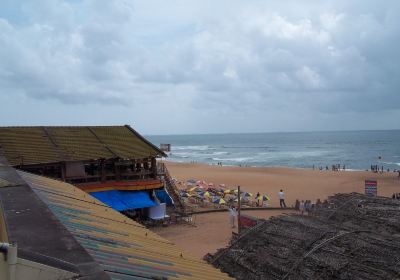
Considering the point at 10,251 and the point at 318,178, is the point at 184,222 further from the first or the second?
the point at 318,178

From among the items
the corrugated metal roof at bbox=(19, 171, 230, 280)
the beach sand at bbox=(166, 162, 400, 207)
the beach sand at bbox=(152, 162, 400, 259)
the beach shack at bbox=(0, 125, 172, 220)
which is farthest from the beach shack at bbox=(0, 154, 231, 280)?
the beach sand at bbox=(166, 162, 400, 207)

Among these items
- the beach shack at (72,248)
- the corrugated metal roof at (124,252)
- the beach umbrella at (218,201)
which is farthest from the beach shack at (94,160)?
the corrugated metal roof at (124,252)

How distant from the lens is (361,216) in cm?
1619

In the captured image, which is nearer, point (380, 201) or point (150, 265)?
point (150, 265)

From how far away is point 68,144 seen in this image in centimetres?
2064

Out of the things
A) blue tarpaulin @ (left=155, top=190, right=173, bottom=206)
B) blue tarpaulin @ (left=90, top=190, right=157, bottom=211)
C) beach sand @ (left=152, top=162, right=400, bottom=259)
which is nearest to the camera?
beach sand @ (left=152, top=162, right=400, bottom=259)

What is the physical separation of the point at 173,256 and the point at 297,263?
6.29 meters

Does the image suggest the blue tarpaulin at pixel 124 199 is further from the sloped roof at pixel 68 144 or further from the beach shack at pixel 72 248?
the beach shack at pixel 72 248

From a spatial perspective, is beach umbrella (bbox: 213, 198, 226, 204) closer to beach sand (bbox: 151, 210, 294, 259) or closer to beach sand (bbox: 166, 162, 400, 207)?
beach sand (bbox: 151, 210, 294, 259)

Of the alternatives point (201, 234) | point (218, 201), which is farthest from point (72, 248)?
point (218, 201)

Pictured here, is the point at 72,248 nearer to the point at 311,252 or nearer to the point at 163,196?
the point at 311,252

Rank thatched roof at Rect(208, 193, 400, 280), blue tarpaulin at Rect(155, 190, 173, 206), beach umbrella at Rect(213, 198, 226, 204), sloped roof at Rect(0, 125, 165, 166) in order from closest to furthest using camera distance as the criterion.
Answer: thatched roof at Rect(208, 193, 400, 280) < sloped roof at Rect(0, 125, 165, 166) < blue tarpaulin at Rect(155, 190, 173, 206) < beach umbrella at Rect(213, 198, 226, 204)

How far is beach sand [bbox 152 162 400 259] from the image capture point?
64.0ft

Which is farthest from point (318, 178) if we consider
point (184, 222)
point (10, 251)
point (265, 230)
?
point (10, 251)
